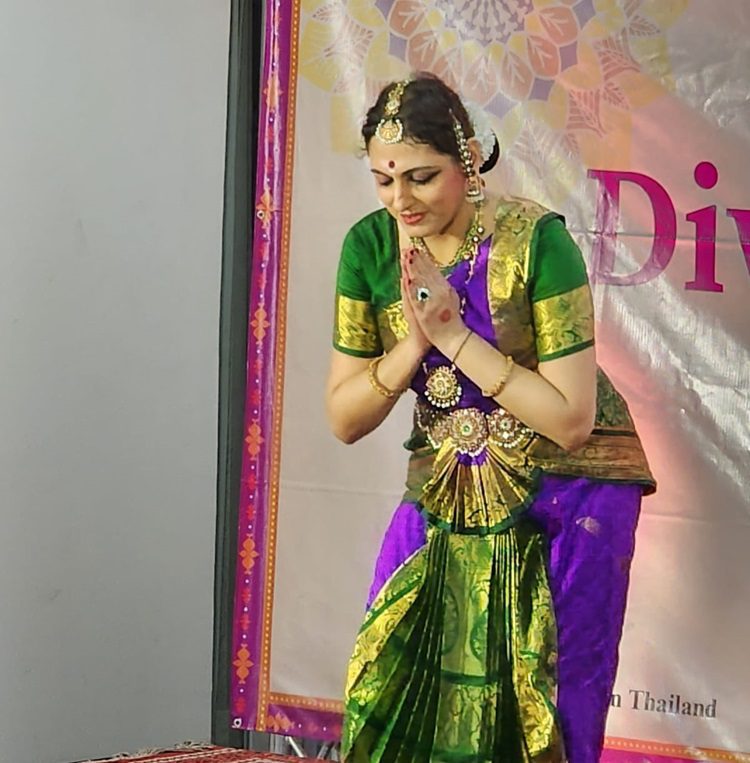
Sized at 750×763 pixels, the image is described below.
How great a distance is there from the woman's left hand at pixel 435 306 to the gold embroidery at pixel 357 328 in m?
0.07

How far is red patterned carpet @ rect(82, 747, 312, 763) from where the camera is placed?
1.59 metres

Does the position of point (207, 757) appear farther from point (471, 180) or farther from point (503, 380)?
point (471, 180)

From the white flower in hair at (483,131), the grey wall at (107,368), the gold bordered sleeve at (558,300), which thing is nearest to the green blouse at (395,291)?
the gold bordered sleeve at (558,300)

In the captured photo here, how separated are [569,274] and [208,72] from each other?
696mm

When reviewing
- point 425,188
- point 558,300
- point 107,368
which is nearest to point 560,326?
point 558,300

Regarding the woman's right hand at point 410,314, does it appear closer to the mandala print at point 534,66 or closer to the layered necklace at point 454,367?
the layered necklace at point 454,367

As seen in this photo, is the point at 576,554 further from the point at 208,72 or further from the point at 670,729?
the point at 208,72

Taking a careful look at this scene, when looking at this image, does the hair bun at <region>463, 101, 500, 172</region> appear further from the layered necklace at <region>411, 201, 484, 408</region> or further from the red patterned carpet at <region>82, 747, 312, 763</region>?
the red patterned carpet at <region>82, 747, 312, 763</region>

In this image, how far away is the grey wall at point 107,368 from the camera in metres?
1.73

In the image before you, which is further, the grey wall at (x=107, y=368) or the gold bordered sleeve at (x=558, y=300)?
the grey wall at (x=107, y=368)

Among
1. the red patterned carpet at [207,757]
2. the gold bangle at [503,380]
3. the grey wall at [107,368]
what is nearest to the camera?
the gold bangle at [503,380]

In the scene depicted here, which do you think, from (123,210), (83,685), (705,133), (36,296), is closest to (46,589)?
(83,685)

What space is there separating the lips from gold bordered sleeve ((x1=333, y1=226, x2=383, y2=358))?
0.21 ft

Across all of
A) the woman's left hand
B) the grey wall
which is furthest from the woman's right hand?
the grey wall
